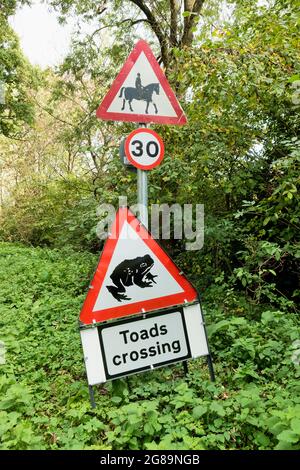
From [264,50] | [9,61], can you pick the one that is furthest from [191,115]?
[9,61]

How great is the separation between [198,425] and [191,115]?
3.85 meters

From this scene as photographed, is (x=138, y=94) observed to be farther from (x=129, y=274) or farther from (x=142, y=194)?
(x=129, y=274)

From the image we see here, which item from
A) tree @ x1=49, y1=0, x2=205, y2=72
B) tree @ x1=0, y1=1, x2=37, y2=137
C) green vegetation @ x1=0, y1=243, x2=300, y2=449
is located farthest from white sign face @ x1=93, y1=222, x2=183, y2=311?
tree @ x1=0, y1=1, x2=37, y2=137

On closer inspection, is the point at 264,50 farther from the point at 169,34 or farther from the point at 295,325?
the point at 169,34

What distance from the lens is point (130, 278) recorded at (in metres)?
2.72

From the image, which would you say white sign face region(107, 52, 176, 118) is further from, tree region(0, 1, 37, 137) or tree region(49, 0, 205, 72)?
tree region(0, 1, 37, 137)

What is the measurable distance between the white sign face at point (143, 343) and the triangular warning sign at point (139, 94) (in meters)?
1.42

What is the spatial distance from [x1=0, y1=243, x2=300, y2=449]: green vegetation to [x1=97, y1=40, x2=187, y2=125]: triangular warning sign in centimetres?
191

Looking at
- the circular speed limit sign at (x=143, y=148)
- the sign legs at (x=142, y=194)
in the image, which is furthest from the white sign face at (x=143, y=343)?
the circular speed limit sign at (x=143, y=148)

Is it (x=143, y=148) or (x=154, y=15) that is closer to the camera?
(x=143, y=148)

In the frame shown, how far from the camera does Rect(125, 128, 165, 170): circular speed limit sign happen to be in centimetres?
281

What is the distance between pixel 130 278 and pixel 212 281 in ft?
9.48

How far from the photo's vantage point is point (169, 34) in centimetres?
1034

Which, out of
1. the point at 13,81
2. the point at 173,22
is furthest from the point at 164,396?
the point at 13,81
